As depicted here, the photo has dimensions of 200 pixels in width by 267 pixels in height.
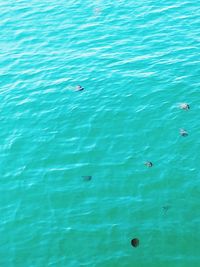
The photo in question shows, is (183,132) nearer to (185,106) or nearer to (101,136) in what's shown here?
(185,106)

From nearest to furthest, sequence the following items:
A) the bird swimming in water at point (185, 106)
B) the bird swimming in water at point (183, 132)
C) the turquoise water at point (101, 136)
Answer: the turquoise water at point (101, 136), the bird swimming in water at point (183, 132), the bird swimming in water at point (185, 106)

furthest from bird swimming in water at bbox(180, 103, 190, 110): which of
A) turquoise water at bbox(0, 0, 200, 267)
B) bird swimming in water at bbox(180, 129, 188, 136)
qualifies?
bird swimming in water at bbox(180, 129, 188, 136)

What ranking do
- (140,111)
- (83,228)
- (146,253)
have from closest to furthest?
(146,253)
(83,228)
(140,111)

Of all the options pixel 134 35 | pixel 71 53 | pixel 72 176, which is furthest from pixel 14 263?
pixel 134 35

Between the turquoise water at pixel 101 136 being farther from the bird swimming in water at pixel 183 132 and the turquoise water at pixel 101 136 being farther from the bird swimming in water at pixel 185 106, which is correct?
the bird swimming in water at pixel 185 106

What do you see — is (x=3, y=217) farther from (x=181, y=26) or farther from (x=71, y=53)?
(x=181, y=26)

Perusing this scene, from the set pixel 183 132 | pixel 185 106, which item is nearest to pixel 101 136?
pixel 183 132

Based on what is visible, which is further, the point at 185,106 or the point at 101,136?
the point at 185,106

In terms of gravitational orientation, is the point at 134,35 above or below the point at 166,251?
above

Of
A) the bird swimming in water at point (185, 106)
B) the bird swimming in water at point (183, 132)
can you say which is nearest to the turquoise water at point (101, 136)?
the bird swimming in water at point (183, 132)
